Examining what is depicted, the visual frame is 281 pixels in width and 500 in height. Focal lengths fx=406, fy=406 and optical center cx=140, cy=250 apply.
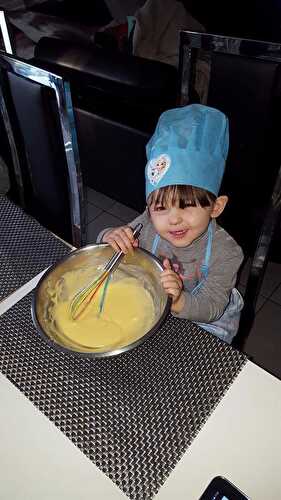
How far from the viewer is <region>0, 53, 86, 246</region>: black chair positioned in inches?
37.7

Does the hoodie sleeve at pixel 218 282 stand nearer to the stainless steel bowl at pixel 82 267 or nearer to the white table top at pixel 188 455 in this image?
the stainless steel bowl at pixel 82 267

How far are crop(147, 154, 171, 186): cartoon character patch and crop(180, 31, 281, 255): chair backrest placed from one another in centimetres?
37

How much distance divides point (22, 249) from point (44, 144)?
0.33m

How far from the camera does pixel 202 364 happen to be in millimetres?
658

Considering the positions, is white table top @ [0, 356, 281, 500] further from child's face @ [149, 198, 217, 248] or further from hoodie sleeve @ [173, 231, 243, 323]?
child's face @ [149, 198, 217, 248]

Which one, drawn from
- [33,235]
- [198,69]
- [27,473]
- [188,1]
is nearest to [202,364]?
[27,473]

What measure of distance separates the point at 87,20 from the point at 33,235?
264 cm

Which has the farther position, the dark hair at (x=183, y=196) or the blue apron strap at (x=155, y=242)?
the blue apron strap at (x=155, y=242)

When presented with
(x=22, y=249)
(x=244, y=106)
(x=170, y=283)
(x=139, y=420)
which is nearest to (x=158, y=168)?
(x=170, y=283)

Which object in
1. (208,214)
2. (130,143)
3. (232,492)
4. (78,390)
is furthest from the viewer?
(130,143)

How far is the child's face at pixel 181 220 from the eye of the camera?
82cm

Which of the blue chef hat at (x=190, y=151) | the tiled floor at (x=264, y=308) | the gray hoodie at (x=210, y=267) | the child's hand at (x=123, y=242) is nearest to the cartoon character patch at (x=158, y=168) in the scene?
the blue chef hat at (x=190, y=151)

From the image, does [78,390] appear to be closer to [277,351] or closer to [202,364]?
[202,364]

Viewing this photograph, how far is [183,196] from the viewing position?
2.63ft
